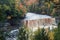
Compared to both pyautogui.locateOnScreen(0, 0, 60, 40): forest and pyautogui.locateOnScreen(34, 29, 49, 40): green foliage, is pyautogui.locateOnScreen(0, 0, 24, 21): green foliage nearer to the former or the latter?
pyautogui.locateOnScreen(0, 0, 60, 40): forest

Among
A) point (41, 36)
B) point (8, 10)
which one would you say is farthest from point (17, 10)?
point (41, 36)

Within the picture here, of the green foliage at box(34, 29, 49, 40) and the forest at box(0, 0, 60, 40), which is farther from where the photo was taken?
the forest at box(0, 0, 60, 40)

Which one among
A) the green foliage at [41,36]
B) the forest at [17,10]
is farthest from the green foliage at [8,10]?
the green foliage at [41,36]

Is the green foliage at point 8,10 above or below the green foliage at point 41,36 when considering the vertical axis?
below

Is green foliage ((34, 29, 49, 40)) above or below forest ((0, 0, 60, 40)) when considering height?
above

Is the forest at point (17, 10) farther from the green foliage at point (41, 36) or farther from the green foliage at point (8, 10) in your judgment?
the green foliage at point (41, 36)

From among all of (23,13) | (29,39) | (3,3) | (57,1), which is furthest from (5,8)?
(29,39)

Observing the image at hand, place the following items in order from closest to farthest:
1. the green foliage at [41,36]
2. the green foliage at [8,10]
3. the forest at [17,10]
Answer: the green foliage at [41,36], the forest at [17,10], the green foliage at [8,10]

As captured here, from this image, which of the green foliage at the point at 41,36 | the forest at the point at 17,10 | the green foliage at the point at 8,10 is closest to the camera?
the green foliage at the point at 41,36

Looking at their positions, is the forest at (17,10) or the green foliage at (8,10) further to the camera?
the green foliage at (8,10)

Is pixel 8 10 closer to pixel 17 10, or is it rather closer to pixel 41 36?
pixel 17 10

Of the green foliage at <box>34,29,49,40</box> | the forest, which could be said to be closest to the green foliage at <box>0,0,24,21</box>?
the forest
